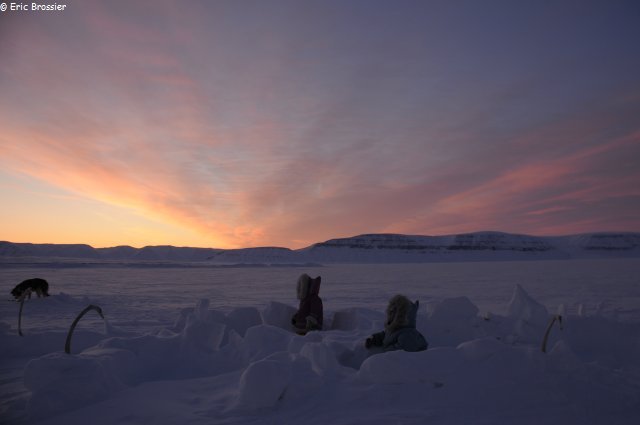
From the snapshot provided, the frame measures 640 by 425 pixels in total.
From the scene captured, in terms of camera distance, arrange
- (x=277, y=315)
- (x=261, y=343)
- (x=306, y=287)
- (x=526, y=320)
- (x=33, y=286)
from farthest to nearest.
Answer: (x=33, y=286)
(x=277, y=315)
(x=306, y=287)
(x=526, y=320)
(x=261, y=343)

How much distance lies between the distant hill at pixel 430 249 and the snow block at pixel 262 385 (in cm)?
8461

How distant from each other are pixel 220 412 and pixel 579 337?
16.6 feet

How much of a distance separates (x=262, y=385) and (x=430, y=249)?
121 m

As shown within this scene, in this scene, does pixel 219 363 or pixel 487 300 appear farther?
pixel 487 300

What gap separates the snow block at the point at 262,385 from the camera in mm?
2510

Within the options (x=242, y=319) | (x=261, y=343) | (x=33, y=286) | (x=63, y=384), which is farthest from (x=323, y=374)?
(x=33, y=286)

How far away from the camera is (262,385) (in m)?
2.51

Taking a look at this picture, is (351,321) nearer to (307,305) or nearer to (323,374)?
(307,305)

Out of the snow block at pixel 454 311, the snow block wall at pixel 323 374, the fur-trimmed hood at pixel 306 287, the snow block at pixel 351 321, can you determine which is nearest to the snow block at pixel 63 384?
the snow block wall at pixel 323 374

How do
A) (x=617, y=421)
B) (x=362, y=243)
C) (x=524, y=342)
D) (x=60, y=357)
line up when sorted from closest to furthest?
(x=617, y=421) < (x=60, y=357) < (x=524, y=342) < (x=362, y=243)

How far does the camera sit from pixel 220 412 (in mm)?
2543

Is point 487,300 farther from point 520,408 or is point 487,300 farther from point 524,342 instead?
point 520,408

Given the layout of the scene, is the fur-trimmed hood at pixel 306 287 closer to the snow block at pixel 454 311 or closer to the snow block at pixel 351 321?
the snow block at pixel 351 321

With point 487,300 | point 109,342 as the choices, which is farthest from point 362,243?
point 109,342
